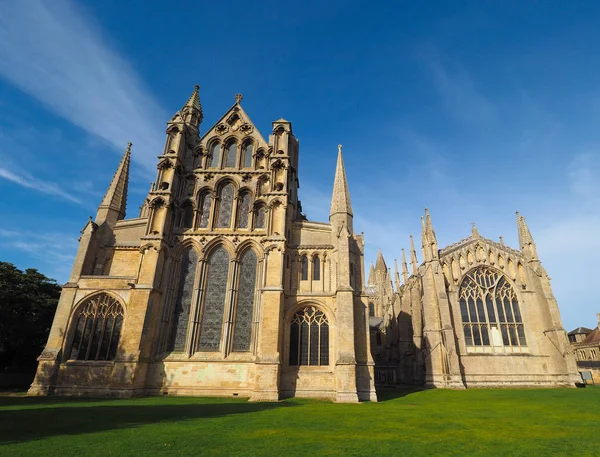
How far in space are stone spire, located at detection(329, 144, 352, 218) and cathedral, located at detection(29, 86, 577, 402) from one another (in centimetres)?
11

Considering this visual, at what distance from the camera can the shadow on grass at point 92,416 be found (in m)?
10.3

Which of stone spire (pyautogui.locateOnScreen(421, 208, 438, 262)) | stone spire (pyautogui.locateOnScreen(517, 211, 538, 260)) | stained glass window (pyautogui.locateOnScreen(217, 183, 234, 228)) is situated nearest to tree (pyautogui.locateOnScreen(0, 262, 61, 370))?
stained glass window (pyautogui.locateOnScreen(217, 183, 234, 228))

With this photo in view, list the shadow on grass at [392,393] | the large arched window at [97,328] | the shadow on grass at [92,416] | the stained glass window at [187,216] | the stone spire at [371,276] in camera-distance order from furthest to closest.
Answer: the stone spire at [371,276]
the stained glass window at [187,216]
the shadow on grass at [392,393]
the large arched window at [97,328]
the shadow on grass at [92,416]

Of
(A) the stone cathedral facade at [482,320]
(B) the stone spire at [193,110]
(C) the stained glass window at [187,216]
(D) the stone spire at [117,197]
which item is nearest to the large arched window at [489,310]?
(A) the stone cathedral facade at [482,320]

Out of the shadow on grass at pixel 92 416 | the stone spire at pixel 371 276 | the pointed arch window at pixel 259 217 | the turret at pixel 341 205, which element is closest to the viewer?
the shadow on grass at pixel 92 416

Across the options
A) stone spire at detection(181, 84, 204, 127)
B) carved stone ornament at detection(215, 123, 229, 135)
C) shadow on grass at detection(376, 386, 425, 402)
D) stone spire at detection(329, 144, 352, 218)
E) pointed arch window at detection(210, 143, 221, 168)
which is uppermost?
stone spire at detection(181, 84, 204, 127)

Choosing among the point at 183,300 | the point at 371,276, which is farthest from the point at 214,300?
the point at 371,276

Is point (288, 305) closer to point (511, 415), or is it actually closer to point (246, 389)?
point (246, 389)

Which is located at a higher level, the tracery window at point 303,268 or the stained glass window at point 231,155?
the stained glass window at point 231,155

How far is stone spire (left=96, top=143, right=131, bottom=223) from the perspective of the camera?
2656 centimetres

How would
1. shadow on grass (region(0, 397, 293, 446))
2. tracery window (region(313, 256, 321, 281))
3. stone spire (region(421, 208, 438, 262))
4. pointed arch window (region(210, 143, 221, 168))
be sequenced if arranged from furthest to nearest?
stone spire (region(421, 208, 438, 262)), pointed arch window (region(210, 143, 221, 168)), tracery window (region(313, 256, 321, 281)), shadow on grass (region(0, 397, 293, 446))

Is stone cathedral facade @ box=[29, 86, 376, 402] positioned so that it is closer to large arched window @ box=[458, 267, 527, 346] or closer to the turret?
the turret

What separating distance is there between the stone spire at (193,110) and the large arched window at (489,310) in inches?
1223

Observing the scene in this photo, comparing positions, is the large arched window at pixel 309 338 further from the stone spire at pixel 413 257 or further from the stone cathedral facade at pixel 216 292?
the stone spire at pixel 413 257
